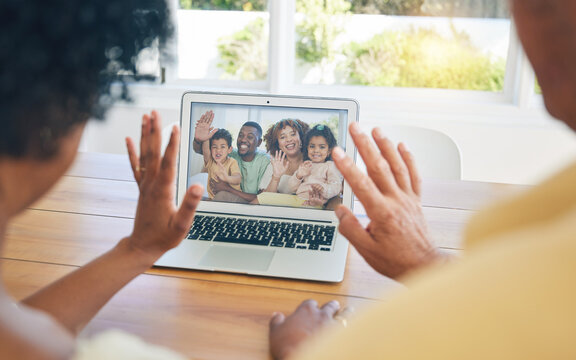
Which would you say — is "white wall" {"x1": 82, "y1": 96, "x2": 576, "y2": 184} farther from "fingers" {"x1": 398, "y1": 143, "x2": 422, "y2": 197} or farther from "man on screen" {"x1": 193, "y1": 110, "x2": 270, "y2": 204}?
"fingers" {"x1": 398, "y1": 143, "x2": 422, "y2": 197}

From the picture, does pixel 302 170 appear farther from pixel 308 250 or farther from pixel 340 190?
pixel 308 250

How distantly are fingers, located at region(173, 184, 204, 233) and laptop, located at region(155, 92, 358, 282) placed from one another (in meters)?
0.21

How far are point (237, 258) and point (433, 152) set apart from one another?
4.34 feet

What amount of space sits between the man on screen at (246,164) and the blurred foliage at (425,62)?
91.7 inches

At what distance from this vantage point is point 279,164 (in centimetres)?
134

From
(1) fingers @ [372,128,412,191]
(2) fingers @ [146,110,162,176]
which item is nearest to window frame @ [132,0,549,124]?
(2) fingers @ [146,110,162,176]

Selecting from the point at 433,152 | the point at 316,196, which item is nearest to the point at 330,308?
the point at 316,196

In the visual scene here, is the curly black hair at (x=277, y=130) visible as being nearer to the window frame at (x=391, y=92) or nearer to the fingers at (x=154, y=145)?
the fingers at (x=154, y=145)

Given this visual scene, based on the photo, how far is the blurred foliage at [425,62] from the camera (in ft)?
11.3

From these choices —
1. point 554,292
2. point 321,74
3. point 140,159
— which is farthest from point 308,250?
point 321,74

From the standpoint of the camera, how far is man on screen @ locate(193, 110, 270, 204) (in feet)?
4.42

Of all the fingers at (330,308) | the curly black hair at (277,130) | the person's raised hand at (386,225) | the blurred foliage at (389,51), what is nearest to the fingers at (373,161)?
the person's raised hand at (386,225)

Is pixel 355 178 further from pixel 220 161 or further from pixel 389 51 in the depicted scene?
pixel 389 51

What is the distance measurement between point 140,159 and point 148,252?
0.53 feet
